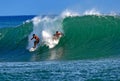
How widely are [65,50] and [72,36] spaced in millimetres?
2165

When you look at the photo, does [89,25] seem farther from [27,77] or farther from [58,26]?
[27,77]

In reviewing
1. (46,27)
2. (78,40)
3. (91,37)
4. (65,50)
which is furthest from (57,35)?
(65,50)

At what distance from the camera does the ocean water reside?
54.7 feet

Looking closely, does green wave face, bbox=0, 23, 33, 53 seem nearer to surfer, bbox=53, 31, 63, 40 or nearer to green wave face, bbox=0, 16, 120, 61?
green wave face, bbox=0, 16, 120, 61

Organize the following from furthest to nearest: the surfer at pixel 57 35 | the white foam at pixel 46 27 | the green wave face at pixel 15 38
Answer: the green wave face at pixel 15 38 < the white foam at pixel 46 27 < the surfer at pixel 57 35

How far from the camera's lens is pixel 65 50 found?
23562 mm

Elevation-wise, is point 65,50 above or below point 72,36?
below

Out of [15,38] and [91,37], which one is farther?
[15,38]

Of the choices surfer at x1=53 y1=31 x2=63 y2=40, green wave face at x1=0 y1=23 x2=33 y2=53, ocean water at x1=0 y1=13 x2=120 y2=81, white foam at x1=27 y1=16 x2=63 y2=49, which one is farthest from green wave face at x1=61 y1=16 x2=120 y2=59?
green wave face at x1=0 y1=23 x2=33 y2=53

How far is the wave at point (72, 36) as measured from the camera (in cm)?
2245

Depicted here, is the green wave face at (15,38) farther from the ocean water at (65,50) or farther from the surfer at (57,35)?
the surfer at (57,35)

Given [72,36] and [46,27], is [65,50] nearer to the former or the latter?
[72,36]

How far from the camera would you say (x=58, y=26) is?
26.8 m

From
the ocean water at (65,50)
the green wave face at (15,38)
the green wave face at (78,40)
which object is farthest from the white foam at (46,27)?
the green wave face at (15,38)
